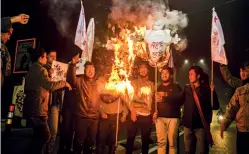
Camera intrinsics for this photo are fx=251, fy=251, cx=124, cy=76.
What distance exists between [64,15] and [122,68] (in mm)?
8813

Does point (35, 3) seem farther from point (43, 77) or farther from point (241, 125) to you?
point (241, 125)

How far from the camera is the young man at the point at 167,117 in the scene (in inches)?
240

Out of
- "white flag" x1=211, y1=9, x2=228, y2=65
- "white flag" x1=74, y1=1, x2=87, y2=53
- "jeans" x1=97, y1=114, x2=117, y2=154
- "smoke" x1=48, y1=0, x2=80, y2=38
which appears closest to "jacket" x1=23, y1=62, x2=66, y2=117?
"jeans" x1=97, y1=114, x2=117, y2=154

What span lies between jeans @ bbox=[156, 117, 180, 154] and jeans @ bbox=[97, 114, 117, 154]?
1227 mm

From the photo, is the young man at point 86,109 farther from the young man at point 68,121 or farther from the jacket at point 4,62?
the jacket at point 4,62

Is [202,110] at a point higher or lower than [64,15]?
lower

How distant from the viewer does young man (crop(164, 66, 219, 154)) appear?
585 centimetres

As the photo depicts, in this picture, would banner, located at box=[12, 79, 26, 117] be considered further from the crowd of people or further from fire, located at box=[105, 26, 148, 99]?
the crowd of people

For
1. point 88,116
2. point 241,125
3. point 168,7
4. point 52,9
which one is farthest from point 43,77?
point 52,9

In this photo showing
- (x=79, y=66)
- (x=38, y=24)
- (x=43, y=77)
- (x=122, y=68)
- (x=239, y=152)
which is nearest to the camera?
(x=239, y=152)

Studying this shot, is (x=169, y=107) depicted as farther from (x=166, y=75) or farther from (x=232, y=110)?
(x=232, y=110)

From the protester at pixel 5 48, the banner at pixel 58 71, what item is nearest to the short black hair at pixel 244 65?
the protester at pixel 5 48

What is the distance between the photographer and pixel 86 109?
6301 millimetres

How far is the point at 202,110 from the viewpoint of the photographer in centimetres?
605
